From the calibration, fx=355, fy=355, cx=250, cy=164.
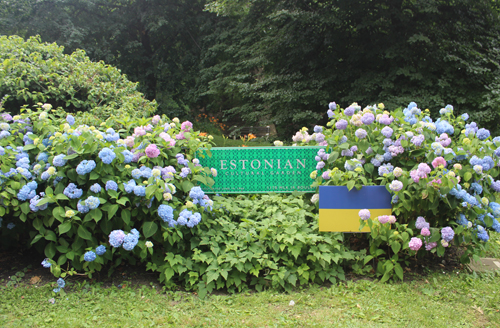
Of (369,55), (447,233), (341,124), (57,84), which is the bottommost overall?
(447,233)

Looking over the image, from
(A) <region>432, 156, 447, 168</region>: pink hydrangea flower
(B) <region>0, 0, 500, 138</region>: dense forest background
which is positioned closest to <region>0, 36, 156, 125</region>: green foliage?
(A) <region>432, 156, 447, 168</region>: pink hydrangea flower

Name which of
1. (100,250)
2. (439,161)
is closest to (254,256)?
(100,250)

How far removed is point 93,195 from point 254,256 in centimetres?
129

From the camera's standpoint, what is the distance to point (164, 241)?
2816mm

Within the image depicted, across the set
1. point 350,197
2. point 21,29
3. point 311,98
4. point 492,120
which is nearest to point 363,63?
point 311,98

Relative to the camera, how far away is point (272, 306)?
256 cm

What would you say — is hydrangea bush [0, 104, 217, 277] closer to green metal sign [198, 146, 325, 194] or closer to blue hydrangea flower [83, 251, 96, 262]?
blue hydrangea flower [83, 251, 96, 262]

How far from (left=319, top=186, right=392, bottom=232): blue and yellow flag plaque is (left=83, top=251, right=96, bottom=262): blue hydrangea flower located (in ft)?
5.73

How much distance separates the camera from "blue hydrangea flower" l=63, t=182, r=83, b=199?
97.2 inches

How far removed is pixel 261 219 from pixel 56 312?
175 cm

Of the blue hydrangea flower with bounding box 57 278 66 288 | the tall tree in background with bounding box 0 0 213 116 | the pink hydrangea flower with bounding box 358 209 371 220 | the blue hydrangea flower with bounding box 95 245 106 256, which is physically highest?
the tall tree in background with bounding box 0 0 213 116

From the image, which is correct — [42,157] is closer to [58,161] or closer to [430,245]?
[58,161]

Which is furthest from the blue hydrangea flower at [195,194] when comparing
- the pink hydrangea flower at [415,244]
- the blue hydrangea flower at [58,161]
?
the pink hydrangea flower at [415,244]

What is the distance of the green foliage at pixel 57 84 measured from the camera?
3756mm
